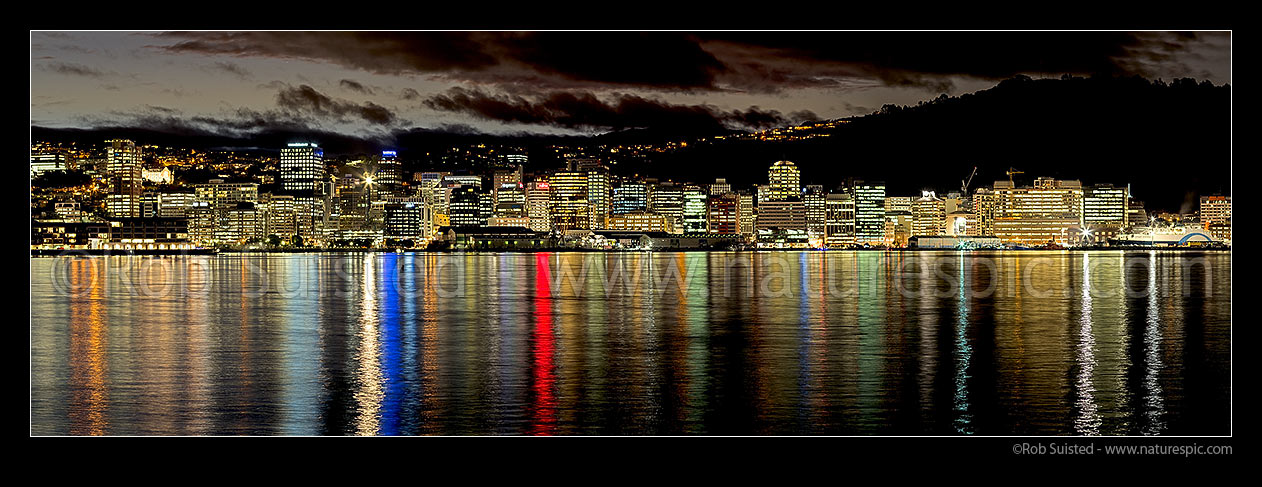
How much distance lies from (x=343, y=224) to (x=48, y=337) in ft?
309

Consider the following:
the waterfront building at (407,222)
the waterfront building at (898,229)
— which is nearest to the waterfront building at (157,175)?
the waterfront building at (407,222)

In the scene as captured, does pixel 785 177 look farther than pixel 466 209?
Yes

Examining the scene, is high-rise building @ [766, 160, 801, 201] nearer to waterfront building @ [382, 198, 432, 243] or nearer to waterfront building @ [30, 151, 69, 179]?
waterfront building @ [382, 198, 432, 243]

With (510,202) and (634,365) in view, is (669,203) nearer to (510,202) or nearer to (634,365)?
(510,202)

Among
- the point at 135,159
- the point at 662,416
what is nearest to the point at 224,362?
the point at 662,416

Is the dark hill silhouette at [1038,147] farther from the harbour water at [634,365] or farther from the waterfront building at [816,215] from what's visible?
the harbour water at [634,365]

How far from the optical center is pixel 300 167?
126 m

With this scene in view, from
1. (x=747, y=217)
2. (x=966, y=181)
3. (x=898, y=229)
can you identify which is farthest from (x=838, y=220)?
(x=966, y=181)

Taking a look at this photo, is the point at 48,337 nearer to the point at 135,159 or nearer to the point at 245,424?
the point at 245,424

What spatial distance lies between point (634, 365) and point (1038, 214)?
110683 mm

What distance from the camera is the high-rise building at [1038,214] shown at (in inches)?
4574

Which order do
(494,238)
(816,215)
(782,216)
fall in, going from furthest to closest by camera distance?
(816,215)
(782,216)
(494,238)

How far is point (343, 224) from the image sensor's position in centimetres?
11012
